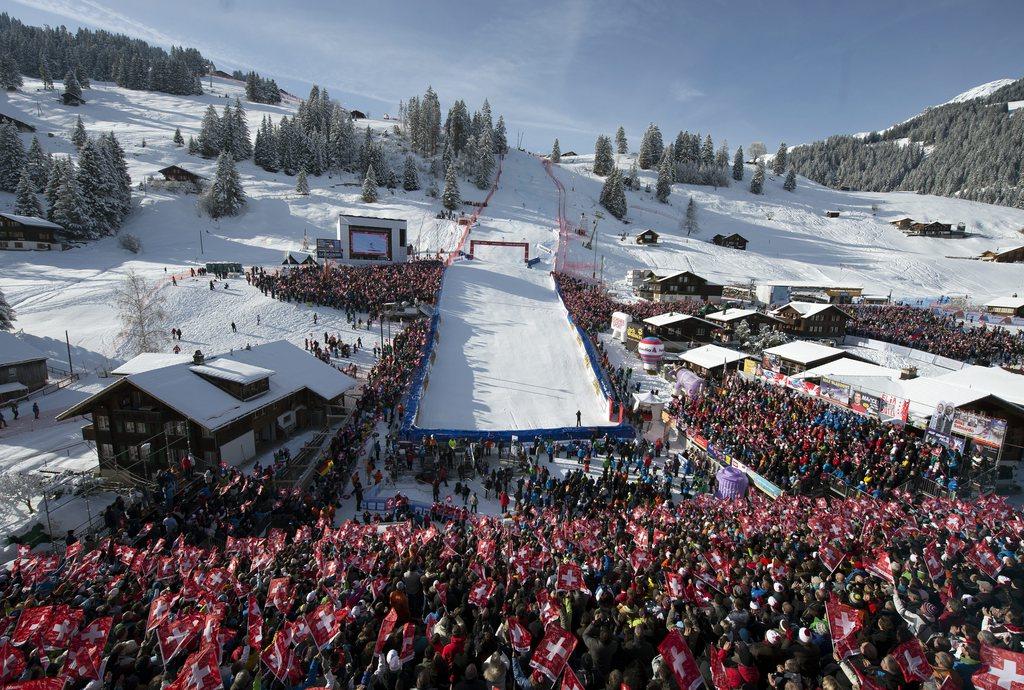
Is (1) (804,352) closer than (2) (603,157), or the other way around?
(1) (804,352)

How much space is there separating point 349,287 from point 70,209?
34.4 metres

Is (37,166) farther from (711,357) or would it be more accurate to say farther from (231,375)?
(711,357)

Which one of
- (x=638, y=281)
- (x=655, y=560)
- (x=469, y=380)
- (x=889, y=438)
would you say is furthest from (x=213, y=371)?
(x=638, y=281)

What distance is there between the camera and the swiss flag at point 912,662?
4730 mm

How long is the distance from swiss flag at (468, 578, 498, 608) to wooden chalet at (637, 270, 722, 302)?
136 ft

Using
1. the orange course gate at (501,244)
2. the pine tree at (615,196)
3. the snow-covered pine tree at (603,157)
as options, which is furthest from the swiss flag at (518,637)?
the snow-covered pine tree at (603,157)

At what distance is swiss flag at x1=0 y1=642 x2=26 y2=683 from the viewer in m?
5.27

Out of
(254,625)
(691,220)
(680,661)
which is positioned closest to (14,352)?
(254,625)

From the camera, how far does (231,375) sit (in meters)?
16.0

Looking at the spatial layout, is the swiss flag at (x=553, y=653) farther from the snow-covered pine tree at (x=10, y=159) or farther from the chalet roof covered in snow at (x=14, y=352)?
the snow-covered pine tree at (x=10, y=159)

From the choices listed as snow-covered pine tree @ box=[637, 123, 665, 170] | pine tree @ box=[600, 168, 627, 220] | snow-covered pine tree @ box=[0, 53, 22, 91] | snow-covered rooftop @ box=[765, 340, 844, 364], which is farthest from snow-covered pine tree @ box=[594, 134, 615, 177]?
snow-covered pine tree @ box=[0, 53, 22, 91]

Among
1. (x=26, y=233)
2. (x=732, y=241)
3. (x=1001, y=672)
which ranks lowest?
(x=1001, y=672)

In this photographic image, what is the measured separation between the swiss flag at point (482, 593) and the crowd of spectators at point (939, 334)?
37.2 metres

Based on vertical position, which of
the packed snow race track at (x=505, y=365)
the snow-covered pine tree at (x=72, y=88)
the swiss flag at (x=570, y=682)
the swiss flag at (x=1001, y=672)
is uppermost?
the snow-covered pine tree at (x=72, y=88)
